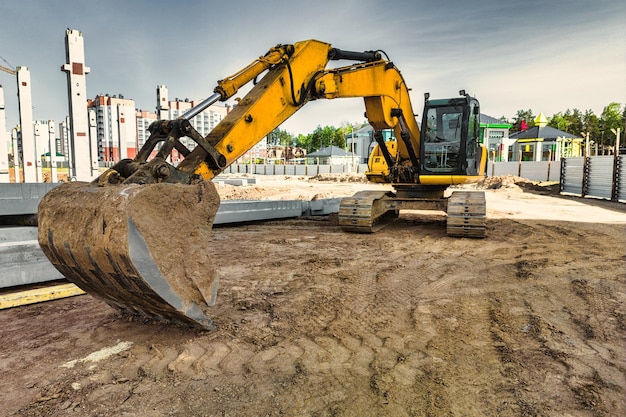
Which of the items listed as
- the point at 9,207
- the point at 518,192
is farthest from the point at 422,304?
the point at 518,192

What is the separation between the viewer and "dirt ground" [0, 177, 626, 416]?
2.70m

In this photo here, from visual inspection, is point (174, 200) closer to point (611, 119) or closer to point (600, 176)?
point (600, 176)

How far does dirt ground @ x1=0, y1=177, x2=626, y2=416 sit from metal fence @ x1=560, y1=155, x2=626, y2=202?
1216 cm

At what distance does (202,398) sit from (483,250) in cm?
579

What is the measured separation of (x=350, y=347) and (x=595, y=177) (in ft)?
60.8

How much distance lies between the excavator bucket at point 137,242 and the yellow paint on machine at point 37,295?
1.62 meters

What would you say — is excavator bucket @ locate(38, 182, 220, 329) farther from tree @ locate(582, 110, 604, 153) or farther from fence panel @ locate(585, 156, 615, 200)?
tree @ locate(582, 110, 604, 153)

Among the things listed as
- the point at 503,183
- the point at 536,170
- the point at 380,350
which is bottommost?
the point at 380,350

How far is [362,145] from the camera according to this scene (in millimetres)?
69812

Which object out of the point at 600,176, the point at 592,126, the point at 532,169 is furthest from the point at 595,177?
the point at 592,126

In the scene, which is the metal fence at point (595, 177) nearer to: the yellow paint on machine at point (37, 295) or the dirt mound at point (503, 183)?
the dirt mound at point (503, 183)

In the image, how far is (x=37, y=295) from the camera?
450 cm

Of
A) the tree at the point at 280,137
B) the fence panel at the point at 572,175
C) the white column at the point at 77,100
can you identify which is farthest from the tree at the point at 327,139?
the white column at the point at 77,100

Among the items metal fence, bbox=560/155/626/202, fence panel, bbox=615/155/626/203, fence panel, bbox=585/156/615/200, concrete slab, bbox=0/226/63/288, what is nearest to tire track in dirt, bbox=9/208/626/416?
concrete slab, bbox=0/226/63/288
